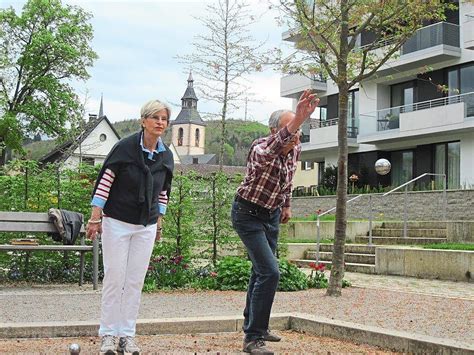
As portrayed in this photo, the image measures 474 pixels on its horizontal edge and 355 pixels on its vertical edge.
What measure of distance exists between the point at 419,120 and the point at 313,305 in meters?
21.2

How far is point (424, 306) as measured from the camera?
817 cm

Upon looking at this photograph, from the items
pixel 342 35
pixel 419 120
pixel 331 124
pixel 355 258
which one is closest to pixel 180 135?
pixel 331 124

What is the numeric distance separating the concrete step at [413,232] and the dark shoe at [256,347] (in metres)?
12.5

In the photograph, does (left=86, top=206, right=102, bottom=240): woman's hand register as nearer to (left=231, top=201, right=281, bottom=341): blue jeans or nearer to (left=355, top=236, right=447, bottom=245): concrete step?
(left=231, top=201, right=281, bottom=341): blue jeans

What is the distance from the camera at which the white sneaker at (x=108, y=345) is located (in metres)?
4.86

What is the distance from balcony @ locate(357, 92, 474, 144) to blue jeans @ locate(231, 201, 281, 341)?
72.9ft

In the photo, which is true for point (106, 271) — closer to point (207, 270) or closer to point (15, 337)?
point (15, 337)

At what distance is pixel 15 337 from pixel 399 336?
3263 mm

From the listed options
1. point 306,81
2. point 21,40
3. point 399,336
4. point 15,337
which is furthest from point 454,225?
point 21,40

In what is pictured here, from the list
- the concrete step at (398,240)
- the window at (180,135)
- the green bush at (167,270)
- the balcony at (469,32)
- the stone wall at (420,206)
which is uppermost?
the window at (180,135)

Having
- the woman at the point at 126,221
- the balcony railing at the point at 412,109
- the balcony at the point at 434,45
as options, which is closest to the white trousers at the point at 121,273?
the woman at the point at 126,221

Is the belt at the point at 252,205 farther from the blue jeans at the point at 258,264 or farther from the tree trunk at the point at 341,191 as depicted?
the tree trunk at the point at 341,191

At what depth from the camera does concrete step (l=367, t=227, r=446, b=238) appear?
17.1 meters

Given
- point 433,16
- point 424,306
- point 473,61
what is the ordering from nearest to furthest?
point 424,306 → point 433,16 → point 473,61
